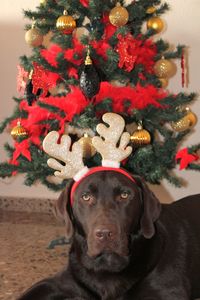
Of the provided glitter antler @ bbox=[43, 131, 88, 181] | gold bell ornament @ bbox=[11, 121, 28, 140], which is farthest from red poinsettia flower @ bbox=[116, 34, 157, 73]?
glitter antler @ bbox=[43, 131, 88, 181]

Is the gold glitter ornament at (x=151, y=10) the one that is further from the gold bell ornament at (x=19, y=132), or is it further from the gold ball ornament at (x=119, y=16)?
the gold bell ornament at (x=19, y=132)

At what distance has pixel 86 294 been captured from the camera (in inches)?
75.8

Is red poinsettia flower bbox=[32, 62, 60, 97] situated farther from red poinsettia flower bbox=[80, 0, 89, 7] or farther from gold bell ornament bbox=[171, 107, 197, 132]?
gold bell ornament bbox=[171, 107, 197, 132]

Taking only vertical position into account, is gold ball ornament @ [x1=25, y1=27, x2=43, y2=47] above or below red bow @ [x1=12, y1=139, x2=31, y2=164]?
above

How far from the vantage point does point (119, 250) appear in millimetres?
1778

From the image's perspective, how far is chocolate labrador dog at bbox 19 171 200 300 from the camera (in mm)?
1800

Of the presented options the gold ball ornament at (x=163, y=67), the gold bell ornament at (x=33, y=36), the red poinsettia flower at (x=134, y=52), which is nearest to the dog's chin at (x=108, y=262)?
the red poinsettia flower at (x=134, y=52)

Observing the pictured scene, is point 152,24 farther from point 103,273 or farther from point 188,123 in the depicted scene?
point 103,273

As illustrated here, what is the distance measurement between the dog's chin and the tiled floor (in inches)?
17.8

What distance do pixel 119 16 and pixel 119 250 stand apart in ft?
4.10

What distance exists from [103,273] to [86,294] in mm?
106

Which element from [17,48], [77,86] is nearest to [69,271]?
[77,86]

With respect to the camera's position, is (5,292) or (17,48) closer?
(5,292)

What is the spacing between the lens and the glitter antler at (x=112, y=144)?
77.2 inches
